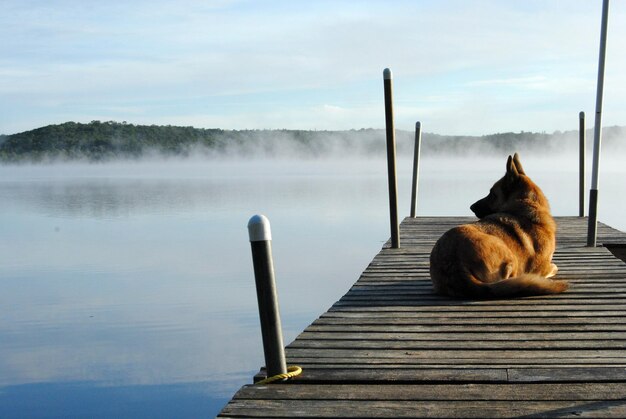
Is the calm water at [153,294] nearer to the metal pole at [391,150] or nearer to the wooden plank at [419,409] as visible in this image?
the metal pole at [391,150]

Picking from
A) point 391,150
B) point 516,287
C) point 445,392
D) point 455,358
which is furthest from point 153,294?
point 445,392

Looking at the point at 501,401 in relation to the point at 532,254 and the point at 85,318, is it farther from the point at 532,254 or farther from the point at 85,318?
the point at 85,318

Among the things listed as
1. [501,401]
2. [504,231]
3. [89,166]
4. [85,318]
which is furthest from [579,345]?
[89,166]

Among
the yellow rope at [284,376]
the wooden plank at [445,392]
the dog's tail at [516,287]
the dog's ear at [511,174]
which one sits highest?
the dog's ear at [511,174]

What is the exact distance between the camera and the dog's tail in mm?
5223

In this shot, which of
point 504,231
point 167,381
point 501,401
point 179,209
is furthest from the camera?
point 179,209

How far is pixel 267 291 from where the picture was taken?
11.1 ft

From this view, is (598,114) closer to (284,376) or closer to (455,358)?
(455,358)

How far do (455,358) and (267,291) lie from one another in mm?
1039

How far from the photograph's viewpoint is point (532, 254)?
5.80 meters

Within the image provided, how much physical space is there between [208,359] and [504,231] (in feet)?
12.6

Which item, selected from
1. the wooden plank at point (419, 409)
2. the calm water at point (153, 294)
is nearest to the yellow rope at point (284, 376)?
the wooden plank at point (419, 409)

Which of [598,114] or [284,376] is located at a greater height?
[598,114]

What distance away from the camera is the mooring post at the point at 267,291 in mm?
3309
